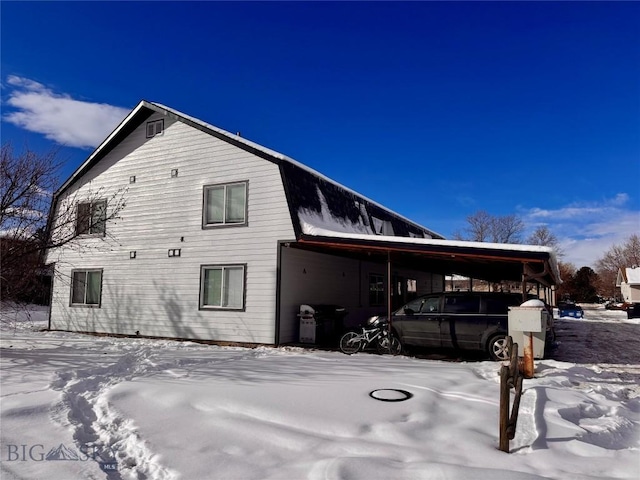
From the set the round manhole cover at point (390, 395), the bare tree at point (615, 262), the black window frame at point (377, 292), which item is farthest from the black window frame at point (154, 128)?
the bare tree at point (615, 262)

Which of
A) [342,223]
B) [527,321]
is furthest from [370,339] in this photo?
[342,223]

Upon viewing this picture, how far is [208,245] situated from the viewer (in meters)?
13.2

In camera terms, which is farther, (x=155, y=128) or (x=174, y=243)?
(x=155, y=128)

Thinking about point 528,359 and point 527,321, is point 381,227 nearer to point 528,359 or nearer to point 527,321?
point 527,321

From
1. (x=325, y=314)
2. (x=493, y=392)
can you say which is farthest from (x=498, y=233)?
(x=493, y=392)

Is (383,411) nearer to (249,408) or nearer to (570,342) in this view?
(249,408)

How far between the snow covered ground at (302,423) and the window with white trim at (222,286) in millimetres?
4149

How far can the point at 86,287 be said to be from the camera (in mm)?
15367

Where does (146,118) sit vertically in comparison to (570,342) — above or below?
above

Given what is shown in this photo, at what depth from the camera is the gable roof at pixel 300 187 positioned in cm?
1240

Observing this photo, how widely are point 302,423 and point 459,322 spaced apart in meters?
6.21

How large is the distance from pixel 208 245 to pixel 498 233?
51159 mm

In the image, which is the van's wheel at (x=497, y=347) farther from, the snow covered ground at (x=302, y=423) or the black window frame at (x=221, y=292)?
the black window frame at (x=221, y=292)

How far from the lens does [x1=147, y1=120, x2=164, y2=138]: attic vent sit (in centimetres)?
1480
